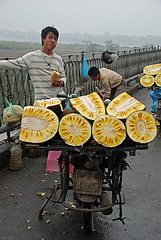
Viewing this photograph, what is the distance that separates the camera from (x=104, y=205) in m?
2.59

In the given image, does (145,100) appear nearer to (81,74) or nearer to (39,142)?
(81,74)

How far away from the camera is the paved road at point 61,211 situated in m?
2.77

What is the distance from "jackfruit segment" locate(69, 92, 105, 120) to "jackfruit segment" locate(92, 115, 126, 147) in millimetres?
101

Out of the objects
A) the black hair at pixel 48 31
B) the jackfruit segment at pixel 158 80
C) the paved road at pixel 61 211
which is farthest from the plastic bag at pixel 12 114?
the jackfruit segment at pixel 158 80

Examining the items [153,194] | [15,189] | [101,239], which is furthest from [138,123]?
[15,189]

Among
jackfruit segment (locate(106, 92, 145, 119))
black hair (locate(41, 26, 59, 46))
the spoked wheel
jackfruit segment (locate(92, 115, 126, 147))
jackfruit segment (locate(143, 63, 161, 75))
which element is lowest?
the spoked wheel

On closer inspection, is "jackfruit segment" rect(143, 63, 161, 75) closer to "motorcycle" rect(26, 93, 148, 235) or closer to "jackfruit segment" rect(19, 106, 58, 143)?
"motorcycle" rect(26, 93, 148, 235)

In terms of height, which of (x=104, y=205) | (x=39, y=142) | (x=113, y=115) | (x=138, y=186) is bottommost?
A: (x=138, y=186)

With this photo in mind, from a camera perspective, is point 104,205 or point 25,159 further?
point 25,159

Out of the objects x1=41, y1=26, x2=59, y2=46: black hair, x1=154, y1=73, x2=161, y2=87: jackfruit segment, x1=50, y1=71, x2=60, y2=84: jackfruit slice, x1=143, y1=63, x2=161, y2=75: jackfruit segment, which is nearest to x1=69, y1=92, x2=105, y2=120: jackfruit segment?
x1=50, y1=71, x2=60, y2=84: jackfruit slice

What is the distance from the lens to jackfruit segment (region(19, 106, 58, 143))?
2.27 metres

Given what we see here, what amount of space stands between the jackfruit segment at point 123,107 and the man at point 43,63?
1141 millimetres

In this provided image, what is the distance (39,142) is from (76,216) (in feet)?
4.16

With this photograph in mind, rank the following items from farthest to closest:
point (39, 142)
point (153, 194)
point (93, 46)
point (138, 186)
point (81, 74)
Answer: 1. point (93, 46)
2. point (81, 74)
3. point (138, 186)
4. point (153, 194)
5. point (39, 142)
